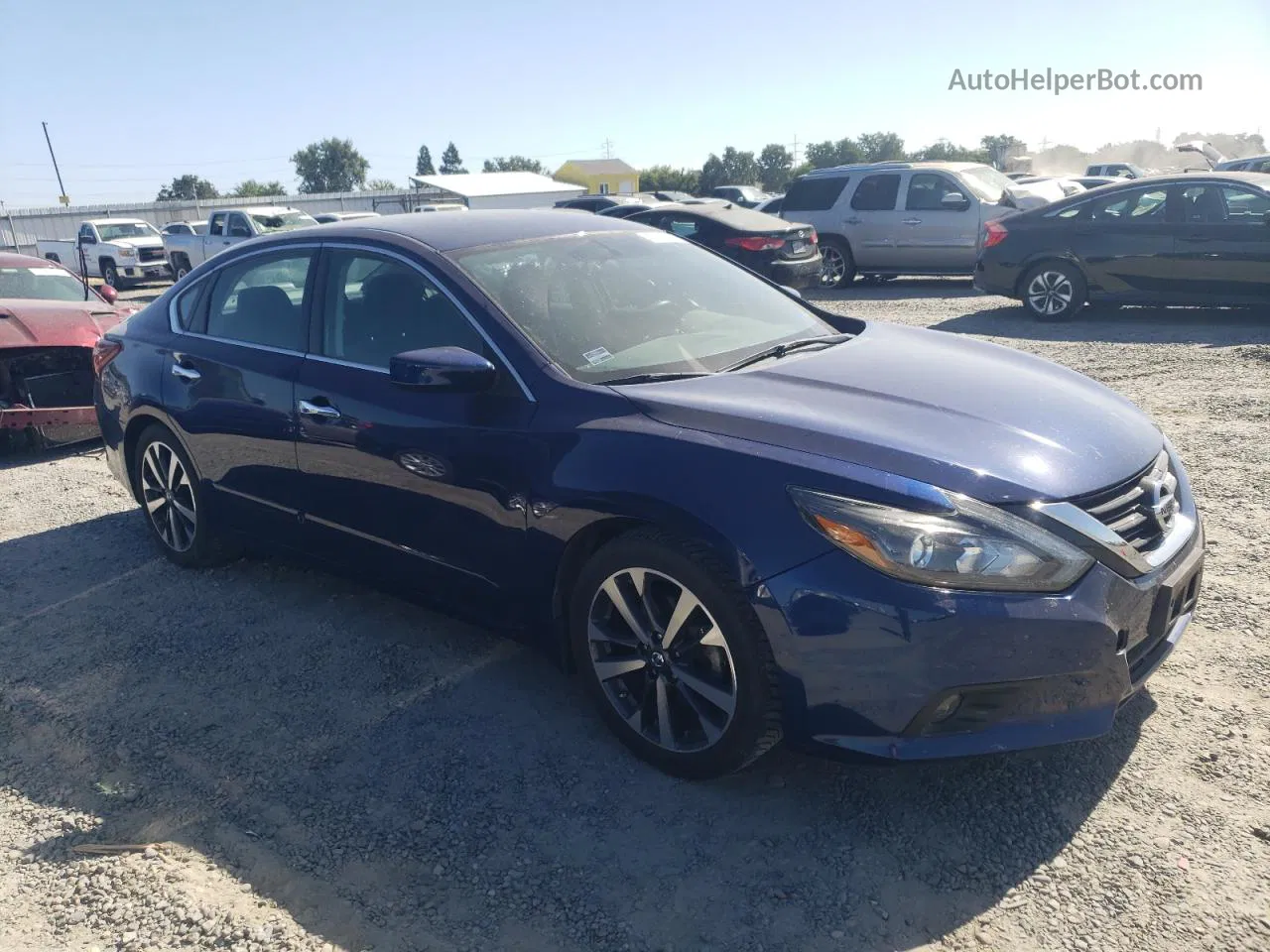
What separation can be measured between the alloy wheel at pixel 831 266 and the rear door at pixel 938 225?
978 millimetres

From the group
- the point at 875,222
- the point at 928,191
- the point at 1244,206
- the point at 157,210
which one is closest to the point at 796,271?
the point at 875,222

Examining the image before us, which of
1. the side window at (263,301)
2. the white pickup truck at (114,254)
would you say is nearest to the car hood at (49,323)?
the side window at (263,301)

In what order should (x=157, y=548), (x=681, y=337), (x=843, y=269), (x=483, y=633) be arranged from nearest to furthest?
(x=681, y=337), (x=483, y=633), (x=157, y=548), (x=843, y=269)

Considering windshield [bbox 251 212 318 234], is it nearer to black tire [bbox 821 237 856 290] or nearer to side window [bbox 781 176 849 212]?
side window [bbox 781 176 849 212]

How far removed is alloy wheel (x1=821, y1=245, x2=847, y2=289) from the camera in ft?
51.2

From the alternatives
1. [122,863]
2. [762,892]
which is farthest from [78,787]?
[762,892]

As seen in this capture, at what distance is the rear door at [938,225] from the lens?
14500 millimetres

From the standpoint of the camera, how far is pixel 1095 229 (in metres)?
10.8

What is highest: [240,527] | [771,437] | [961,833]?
[771,437]

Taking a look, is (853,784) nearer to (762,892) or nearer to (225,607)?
(762,892)

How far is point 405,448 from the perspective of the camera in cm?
369

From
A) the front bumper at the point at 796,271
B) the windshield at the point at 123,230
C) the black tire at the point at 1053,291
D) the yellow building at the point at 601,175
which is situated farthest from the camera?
the yellow building at the point at 601,175

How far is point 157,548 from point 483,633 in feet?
7.18

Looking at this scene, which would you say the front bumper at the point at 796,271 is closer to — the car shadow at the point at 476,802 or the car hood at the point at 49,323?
the car hood at the point at 49,323
